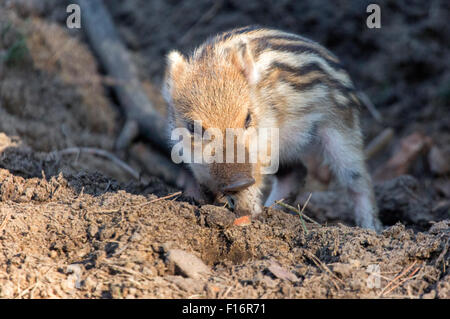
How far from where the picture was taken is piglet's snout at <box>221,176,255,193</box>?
3.27 m

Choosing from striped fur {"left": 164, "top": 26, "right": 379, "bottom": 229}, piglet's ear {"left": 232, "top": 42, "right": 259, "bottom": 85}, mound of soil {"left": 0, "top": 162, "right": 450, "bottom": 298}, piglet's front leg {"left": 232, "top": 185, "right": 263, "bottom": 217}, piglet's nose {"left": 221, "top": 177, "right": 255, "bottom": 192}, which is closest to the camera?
mound of soil {"left": 0, "top": 162, "right": 450, "bottom": 298}

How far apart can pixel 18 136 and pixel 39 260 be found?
2.54 m

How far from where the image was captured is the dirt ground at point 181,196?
2.92 meters

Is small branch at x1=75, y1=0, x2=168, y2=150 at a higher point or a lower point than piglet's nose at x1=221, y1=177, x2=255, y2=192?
higher

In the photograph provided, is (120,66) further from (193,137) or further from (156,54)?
(193,137)

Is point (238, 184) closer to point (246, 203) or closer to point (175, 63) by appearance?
point (246, 203)

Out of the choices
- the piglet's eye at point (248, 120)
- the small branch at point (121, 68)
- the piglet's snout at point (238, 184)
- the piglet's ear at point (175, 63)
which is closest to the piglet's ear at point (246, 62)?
the piglet's eye at point (248, 120)

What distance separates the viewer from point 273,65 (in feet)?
14.1

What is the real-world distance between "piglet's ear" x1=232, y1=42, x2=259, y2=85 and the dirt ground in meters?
1.19

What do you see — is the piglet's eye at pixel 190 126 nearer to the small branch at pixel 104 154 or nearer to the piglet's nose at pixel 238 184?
the piglet's nose at pixel 238 184

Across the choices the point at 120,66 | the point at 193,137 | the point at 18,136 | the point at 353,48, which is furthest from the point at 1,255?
the point at 353,48

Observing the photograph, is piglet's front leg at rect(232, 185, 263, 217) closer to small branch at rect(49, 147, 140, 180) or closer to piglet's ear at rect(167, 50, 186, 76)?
piglet's ear at rect(167, 50, 186, 76)

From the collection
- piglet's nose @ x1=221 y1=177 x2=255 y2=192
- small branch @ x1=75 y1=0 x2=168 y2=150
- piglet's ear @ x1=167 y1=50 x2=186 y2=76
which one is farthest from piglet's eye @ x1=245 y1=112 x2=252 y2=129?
small branch @ x1=75 y1=0 x2=168 y2=150

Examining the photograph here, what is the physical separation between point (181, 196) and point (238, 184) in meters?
0.85
